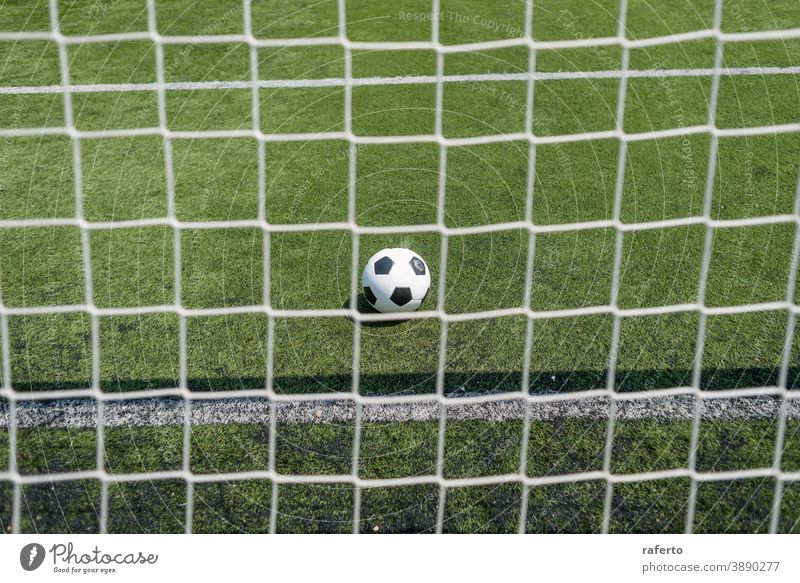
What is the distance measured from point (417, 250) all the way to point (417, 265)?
45 cm

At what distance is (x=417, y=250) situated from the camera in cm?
369

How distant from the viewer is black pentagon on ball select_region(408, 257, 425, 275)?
3.23 metres

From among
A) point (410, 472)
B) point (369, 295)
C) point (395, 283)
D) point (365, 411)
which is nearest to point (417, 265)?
point (395, 283)

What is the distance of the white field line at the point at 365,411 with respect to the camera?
2.84m

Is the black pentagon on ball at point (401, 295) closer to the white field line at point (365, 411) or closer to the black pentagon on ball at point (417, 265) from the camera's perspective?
the black pentagon on ball at point (417, 265)

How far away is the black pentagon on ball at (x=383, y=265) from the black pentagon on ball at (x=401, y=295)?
0.29 feet
